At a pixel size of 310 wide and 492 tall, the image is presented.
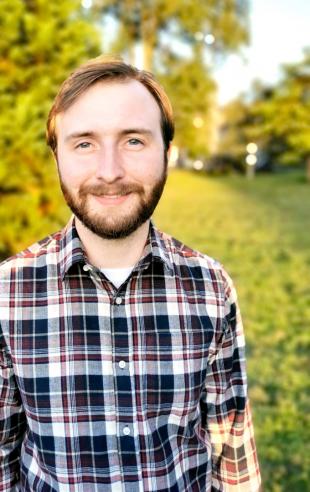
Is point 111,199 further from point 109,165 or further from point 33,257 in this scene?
point 33,257

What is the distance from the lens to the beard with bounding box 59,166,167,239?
138 cm

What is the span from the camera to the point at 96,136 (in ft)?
4.47

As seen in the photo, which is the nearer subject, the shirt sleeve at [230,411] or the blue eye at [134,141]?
the blue eye at [134,141]

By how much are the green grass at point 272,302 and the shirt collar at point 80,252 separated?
7.62 feet

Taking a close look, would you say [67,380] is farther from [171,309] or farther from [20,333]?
[171,309]

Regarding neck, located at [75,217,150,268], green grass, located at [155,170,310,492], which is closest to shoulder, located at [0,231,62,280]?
neck, located at [75,217,150,268]

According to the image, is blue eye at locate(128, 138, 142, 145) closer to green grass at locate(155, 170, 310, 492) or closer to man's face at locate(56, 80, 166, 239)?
man's face at locate(56, 80, 166, 239)

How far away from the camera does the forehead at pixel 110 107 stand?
53.2 inches

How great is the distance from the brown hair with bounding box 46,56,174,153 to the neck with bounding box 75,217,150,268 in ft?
0.92

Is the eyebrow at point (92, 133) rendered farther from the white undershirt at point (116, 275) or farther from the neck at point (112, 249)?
the white undershirt at point (116, 275)

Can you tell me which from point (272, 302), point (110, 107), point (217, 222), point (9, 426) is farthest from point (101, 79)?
point (217, 222)

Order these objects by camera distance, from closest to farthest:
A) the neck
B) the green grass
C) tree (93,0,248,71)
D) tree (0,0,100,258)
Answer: the neck < the green grass < tree (0,0,100,258) < tree (93,0,248,71)

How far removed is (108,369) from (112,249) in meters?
0.33

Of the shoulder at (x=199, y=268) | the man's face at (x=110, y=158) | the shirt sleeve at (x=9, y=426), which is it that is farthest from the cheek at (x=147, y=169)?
the shirt sleeve at (x=9, y=426)
